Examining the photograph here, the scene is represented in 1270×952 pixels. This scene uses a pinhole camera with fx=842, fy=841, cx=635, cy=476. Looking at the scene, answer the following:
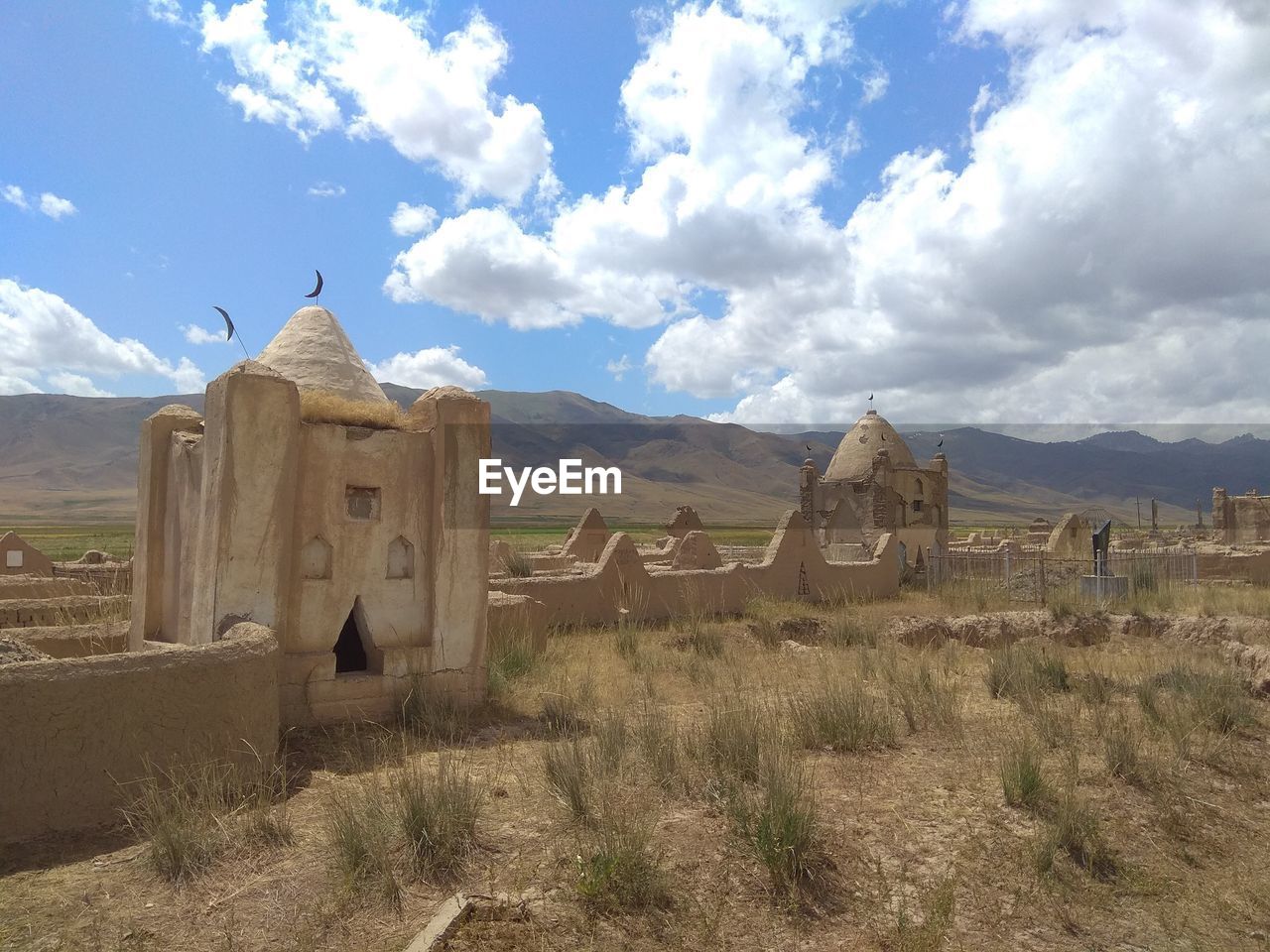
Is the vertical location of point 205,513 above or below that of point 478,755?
above

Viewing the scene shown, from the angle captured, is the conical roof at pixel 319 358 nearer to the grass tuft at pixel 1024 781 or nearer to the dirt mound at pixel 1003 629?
the grass tuft at pixel 1024 781

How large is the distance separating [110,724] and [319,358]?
433cm

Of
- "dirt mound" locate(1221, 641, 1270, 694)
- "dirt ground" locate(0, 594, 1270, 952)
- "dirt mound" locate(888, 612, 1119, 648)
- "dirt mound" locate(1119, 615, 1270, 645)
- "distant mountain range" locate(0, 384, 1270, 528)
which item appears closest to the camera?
"dirt ground" locate(0, 594, 1270, 952)

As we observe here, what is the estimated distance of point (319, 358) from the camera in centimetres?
815

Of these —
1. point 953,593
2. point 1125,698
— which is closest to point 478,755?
point 1125,698

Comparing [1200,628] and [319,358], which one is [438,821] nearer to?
[319,358]

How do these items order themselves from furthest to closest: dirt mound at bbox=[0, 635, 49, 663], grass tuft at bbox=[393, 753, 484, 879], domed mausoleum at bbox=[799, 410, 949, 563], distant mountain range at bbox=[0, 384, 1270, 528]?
A: distant mountain range at bbox=[0, 384, 1270, 528] → domed mausoleum at bbox=[799, 410, 949, 563] → dirt mound at bbox=[0, 635, 49, 663] → grass tuft at bbox=[393, 753, 484, 879]

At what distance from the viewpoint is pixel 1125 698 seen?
7953 mm

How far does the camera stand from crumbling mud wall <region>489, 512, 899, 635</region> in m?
12.0

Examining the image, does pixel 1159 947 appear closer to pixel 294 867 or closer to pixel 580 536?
pixel 294 867

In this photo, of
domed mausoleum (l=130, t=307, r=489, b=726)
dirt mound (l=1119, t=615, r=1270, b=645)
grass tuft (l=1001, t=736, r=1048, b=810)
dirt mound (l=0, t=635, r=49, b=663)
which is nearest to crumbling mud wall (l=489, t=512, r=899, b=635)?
domed mausoleum (l=130, t=307, r=489, b=726)

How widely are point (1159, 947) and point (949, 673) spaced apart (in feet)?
16.7

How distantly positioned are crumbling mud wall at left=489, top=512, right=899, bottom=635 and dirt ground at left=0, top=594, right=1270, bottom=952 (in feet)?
12.9

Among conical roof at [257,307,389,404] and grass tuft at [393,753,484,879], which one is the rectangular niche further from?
grass tuft at [393,753,484,879]
